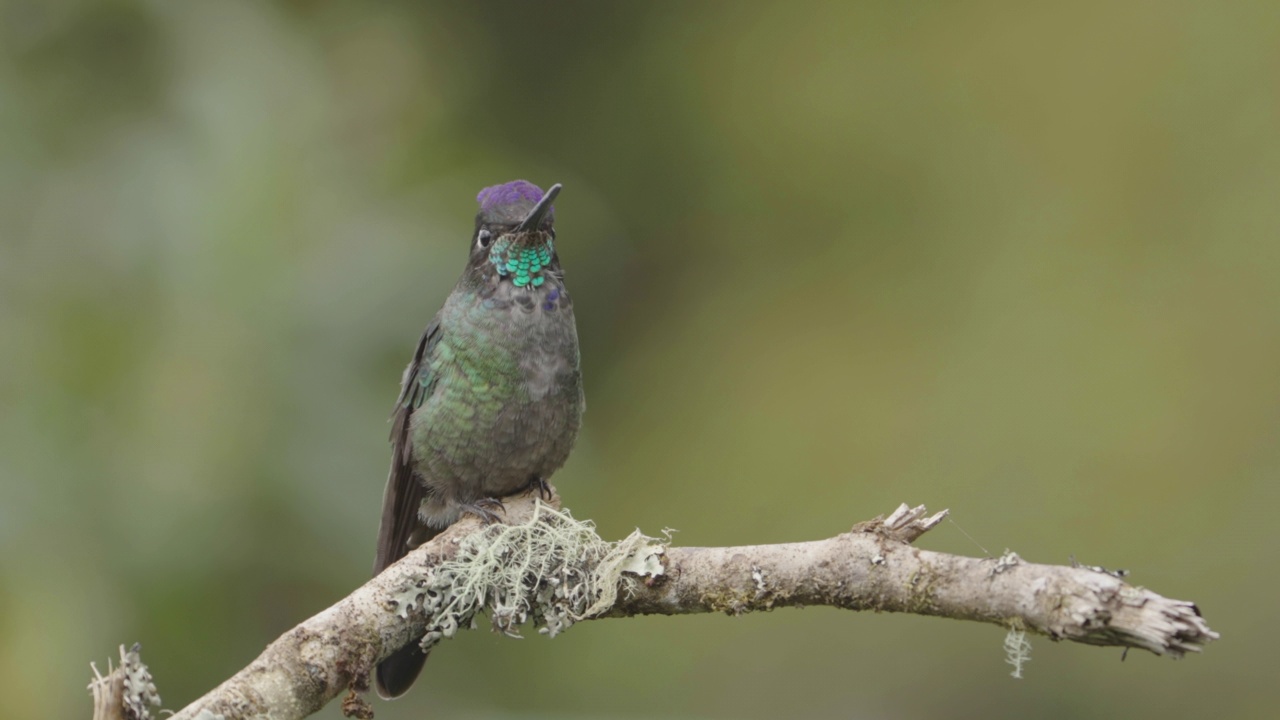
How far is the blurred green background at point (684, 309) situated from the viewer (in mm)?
3748

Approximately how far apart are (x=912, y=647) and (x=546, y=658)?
1.52 metres

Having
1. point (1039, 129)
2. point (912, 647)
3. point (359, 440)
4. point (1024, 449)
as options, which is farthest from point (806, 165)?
point (359, 440)

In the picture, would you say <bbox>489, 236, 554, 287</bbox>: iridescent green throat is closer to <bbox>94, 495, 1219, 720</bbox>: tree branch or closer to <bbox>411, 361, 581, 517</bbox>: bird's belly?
<bbox>411, 361, 581, 517</bbox>: bird's belly

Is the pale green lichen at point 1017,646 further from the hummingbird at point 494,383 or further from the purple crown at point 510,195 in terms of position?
the purple crown at point 510,195

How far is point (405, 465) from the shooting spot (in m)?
3.00

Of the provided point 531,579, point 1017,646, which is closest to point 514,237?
point 531,579

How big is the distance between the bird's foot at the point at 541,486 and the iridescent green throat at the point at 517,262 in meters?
0.48

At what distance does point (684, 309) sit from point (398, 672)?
2.98 metres

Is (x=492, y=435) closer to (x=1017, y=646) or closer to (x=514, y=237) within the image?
(x=514, y=237)

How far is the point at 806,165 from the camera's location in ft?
17.4

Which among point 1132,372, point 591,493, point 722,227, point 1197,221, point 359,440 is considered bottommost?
point 359,440

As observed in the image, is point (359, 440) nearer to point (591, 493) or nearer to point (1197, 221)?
point (591, 493)

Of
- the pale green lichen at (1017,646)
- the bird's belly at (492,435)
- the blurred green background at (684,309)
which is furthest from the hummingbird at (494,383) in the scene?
the pale green lichen at (1017,646)

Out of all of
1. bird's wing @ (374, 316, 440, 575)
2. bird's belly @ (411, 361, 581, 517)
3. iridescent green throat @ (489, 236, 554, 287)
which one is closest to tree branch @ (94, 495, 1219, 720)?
bird's belly @ (411, 361, 581, 517)
